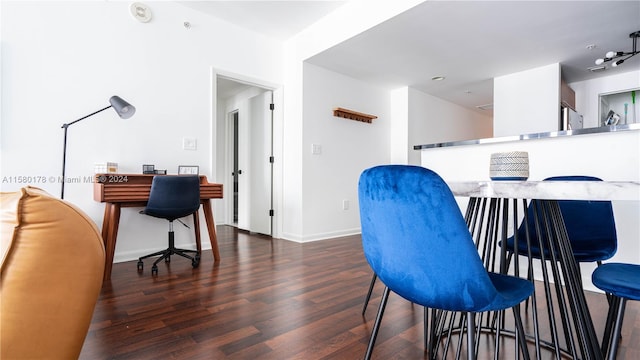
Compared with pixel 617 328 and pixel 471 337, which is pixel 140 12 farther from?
pixel 617 328

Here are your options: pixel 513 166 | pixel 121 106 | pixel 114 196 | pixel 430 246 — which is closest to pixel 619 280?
pixel 513 166

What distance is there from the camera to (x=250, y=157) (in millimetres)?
4926

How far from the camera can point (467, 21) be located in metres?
3.08

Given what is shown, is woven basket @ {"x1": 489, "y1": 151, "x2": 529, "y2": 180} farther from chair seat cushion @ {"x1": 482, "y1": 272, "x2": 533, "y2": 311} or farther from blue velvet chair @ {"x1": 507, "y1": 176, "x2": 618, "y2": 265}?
blue velvet chair @ {"x1": 507, "y1": 176, "x2": 618, "y2": 265}

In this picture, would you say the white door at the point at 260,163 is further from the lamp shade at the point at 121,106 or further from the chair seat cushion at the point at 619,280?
the chair seat cushion at the point at 619,280

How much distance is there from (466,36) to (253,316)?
11.3ft

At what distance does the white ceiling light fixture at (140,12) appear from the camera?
10.2 ft

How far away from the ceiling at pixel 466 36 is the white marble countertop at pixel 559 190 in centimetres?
235

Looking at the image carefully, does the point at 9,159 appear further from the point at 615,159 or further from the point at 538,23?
the point at 538,23

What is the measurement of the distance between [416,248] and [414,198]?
145 mm

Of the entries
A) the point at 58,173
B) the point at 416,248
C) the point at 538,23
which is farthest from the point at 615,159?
the point at 58,173

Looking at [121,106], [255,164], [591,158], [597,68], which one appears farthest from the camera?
[255,164]

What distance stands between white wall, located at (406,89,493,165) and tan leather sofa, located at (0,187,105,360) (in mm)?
4856

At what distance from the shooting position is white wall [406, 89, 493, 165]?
5.25 m
